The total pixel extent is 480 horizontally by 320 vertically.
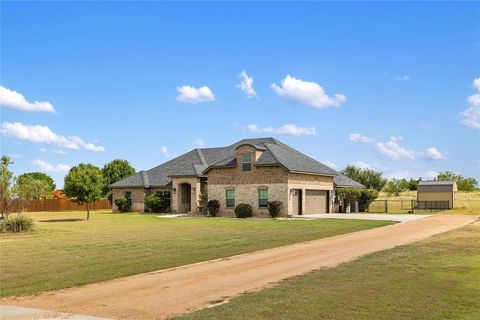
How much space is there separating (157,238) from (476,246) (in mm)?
13258

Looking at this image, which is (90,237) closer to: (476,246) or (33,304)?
(33,304)

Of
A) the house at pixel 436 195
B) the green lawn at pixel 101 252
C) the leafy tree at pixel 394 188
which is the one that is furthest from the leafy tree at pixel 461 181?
the green lawn at pixel 101 252

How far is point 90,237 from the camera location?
24.2 m

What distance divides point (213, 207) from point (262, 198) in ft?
15.2

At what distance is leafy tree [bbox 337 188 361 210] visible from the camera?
166ft

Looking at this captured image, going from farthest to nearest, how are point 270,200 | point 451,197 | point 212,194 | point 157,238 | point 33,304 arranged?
1. point 451,197
2. point 212,194
3. point 270,200
4. point 157,238
5. point 33,304

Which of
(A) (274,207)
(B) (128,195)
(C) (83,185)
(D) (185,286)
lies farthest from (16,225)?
(B) (128,195)

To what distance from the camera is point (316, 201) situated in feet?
154

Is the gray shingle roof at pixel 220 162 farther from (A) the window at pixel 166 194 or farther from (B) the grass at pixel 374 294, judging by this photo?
(B) the grass at pixel 374 294

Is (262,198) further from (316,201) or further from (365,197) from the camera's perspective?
(365,197)

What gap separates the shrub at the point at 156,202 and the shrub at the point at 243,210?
11.4m

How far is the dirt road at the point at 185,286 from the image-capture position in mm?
9844

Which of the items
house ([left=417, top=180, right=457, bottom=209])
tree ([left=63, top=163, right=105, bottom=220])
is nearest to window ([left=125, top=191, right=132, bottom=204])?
tree ([left=63, top=163, right=105, bottom=220])

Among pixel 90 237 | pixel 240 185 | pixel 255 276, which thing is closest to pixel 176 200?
pixel 240 185
